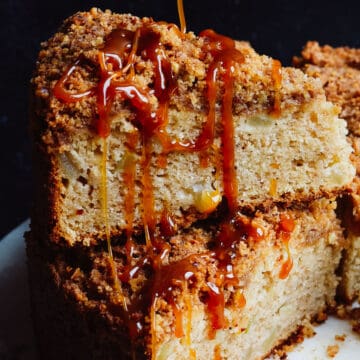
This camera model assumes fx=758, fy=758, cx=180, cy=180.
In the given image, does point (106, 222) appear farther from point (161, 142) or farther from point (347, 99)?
point (347, 99)

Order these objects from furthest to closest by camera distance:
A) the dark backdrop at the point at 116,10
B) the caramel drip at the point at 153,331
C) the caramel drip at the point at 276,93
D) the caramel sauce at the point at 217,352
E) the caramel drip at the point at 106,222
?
the dark backdrop at the point at 116,10
the caramel sauce at the point at 217,352
the caramel drip at the point at 276,93
the caramel drip at the point at 106,222
the caramel drip at the point at 153,331

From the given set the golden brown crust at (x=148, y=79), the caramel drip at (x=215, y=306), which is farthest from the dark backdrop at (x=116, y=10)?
the caramel drip at (x=215, y=306)

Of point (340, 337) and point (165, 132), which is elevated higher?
point (165, 132)

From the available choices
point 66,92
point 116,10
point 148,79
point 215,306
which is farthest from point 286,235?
point 116,10

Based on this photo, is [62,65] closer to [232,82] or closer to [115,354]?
[232,82]

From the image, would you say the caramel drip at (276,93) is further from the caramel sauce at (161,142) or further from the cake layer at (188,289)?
the cake layer at (188,289)
